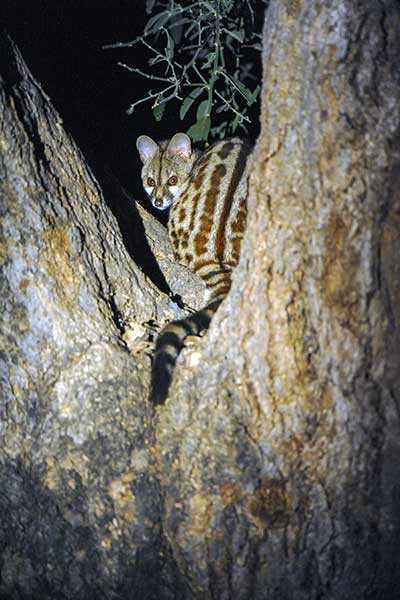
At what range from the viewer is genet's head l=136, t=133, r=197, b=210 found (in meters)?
5.00

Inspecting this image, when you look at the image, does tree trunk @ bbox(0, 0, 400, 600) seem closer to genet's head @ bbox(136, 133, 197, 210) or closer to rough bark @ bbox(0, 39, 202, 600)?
rough bark @ bbox(0, 39, 202, 600)

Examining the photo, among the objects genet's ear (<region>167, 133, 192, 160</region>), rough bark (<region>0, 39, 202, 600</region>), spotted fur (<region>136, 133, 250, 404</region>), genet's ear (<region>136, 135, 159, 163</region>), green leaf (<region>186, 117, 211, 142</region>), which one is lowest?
rough bark (<region>0, 39, 202, 600</region>)

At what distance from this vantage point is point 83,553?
92.8 inches

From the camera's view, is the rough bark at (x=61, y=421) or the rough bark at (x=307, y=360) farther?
the rough bark at (x=61, y=421)

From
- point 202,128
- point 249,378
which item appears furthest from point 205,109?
point 249,378

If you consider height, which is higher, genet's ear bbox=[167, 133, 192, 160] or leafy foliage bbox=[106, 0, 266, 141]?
genet's ear bbox=[167, 133, 192, 160]

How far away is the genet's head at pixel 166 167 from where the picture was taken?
5.00m

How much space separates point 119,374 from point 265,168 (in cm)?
96

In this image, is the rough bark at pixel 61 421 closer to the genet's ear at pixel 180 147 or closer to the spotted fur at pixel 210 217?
the spotted fur at pixel 210 217

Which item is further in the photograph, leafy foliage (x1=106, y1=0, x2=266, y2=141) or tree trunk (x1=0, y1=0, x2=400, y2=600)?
leafy foliage (x1=106, y1=0, x2=266, y2=141)

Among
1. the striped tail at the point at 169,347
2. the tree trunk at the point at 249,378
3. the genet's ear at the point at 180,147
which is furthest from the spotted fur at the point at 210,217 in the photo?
the tree trunk at the point at 249,378

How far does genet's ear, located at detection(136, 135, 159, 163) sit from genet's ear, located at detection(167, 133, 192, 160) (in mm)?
176

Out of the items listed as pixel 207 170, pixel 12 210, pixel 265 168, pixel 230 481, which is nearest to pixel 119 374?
pixel 230 481

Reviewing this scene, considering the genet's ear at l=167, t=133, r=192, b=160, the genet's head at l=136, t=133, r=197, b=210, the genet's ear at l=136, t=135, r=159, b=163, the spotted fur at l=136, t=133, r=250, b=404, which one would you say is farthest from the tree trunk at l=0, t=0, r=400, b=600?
the genet's ear at l=136, t=135, r=159, b=163
